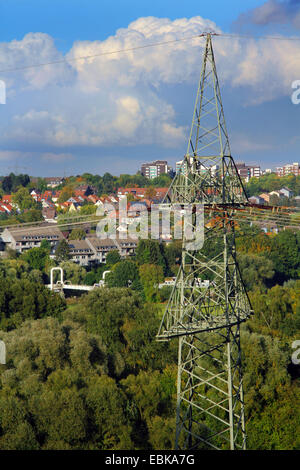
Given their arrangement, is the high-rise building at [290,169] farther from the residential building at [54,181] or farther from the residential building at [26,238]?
the residential building at [26,238]

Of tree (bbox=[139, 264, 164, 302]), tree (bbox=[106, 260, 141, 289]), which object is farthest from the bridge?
tree (bbox=[139, 264, 164, 302])

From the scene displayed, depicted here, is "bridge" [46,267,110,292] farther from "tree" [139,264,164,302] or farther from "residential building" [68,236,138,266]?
"residential building" [68,236,138,266]

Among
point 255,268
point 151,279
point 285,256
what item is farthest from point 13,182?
point 255,268

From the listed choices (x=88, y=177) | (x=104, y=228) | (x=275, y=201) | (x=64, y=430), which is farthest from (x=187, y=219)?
(x=88, y=177)

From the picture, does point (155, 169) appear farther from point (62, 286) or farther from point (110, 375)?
point (110, 375)

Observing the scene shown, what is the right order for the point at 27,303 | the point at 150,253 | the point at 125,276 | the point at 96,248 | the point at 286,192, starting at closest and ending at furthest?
the point at 27,303 → the point at 125,276 → the point at 150,253 → the point at 96,248 → the point at 286,192
